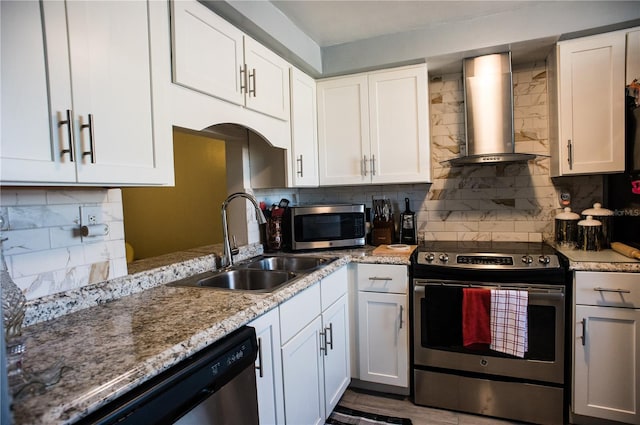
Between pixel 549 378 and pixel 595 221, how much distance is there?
3.04 ft

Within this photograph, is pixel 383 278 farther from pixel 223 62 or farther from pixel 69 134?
pixel 69 134

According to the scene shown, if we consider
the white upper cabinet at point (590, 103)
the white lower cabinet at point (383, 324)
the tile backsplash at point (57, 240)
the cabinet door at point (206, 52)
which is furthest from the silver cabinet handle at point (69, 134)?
the white upper cabinet at point (590, 103)

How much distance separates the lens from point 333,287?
6.62 feet

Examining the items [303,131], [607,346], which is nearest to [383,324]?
[607,346]

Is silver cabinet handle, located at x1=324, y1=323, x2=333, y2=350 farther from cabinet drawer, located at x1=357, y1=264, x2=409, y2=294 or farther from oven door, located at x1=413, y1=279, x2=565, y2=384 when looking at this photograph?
oven door, located at x1=413, y1=279, x2=565, y2=384

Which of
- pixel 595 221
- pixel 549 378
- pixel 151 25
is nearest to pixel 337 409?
pixel 549 378

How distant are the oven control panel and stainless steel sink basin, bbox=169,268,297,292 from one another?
33.8 inches

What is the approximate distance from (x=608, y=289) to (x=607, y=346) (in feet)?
0.97

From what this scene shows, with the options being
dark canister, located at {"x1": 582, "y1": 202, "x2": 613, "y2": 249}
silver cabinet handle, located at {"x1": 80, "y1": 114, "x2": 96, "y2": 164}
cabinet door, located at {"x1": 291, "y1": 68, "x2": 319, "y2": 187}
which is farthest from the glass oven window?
silver cabinet handle, located at {"x1": 80, "y1": 114, "x2": 96, "y2": 164}

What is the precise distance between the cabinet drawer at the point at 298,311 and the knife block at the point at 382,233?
95cm

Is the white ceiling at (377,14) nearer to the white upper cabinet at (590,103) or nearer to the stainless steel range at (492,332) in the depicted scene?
the white upper cabinet at (590,103)

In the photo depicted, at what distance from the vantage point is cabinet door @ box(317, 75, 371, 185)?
255 centimetres

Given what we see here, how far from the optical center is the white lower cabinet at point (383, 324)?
85.4 inches

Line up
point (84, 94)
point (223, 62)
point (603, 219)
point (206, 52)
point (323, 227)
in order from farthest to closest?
1. point (323, 227)
2. point (603, 219)
3. point (223, 62)
4. point (206, 52)
5. point (84, 94)
